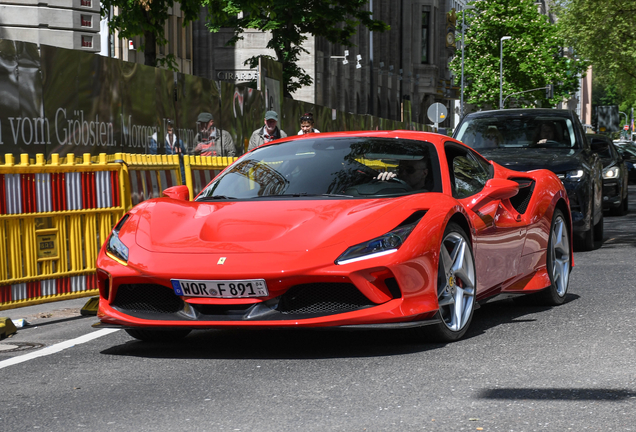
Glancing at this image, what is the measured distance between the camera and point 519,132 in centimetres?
1345

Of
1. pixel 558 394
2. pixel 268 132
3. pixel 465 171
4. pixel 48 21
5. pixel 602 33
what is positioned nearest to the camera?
pixel 558 394

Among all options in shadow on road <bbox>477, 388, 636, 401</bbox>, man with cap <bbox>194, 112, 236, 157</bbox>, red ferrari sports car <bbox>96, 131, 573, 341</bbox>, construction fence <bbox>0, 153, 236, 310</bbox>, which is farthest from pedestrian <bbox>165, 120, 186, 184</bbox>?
shadow on road <bbox>477, 388, 636, 401</bbox>

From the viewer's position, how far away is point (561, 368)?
17.4ft

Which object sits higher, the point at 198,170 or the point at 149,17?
the point at 149,17

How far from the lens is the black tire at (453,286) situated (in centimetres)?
604

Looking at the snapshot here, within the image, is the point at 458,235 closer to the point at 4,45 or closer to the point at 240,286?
the point at 240,286

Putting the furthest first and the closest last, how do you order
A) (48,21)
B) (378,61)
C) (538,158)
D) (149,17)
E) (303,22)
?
(378,61) < (303,22) < (48,21) < (149,17) < (538,158)

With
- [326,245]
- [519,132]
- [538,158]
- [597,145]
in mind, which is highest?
[519,132]

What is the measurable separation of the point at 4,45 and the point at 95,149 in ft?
6.18

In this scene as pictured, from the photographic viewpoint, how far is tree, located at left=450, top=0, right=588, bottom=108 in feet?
262

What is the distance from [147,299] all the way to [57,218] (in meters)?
2.75

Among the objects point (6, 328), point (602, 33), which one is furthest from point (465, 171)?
point (602, 33)

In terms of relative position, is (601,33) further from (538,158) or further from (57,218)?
(57,218)

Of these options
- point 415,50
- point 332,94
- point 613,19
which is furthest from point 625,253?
point 415,50
